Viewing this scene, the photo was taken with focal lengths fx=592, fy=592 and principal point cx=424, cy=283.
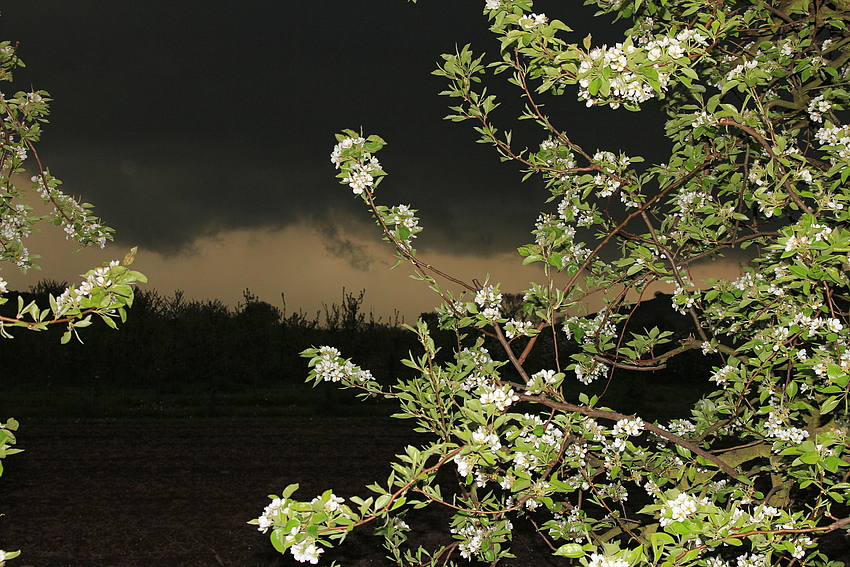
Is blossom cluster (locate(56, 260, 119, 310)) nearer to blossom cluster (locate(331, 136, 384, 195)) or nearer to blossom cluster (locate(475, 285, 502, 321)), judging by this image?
blossom cluster (locate(331, 136, 384, 195))

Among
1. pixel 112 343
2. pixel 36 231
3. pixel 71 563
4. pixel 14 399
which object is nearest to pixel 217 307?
pixel 112 343

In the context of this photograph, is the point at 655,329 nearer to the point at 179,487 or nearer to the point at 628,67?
the point at 628,67

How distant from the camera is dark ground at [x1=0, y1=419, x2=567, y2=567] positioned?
21.8 feet

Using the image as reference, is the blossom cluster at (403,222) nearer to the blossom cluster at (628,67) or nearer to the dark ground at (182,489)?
the blossom cluster at (628,67)

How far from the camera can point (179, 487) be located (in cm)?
891

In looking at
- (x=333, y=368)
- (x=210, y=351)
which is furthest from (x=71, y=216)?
(x=210, y=351)

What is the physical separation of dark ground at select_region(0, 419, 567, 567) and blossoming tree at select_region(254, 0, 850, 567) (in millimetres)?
4150

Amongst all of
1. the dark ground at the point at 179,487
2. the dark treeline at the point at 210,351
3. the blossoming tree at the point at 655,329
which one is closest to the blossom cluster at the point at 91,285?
the blossoming tree at the point at 655,329

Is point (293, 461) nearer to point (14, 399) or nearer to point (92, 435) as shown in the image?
point (92, 435)

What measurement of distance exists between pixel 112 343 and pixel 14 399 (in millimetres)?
3029

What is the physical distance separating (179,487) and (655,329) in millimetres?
8036

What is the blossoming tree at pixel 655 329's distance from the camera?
1832 mm

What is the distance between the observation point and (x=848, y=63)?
3248 millimetres

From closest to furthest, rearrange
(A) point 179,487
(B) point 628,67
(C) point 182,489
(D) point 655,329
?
(B) point 628,67 → (D) point 655,329 → (C) point 182,489 → (A) point 179,487
